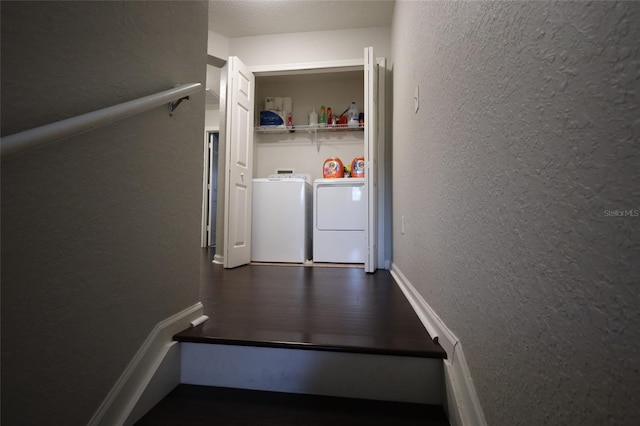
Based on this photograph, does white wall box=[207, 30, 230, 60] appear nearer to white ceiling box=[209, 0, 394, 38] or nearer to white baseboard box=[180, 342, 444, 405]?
white ceiling box=[209, 0, 394, 38]

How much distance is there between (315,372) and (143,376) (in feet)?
1.71

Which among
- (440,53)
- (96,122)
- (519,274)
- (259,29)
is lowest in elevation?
(519,274)

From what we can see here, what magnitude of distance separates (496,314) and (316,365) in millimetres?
587

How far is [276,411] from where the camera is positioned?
2.65 feet

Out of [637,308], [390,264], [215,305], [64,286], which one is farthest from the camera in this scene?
[390,264]

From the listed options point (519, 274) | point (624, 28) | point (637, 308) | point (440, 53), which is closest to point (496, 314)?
point (519, 274)

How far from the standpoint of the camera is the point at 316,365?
90 cm

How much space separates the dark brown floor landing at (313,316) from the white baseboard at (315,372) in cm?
3

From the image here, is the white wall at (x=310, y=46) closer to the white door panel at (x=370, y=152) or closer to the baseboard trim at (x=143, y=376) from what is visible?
the white door panel at (x=370, y=152)

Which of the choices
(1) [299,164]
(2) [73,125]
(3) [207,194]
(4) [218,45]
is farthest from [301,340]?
(3) [207,194]

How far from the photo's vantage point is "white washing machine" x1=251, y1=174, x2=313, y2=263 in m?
2.89

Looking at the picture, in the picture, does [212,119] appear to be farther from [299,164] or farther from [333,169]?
[333,169]

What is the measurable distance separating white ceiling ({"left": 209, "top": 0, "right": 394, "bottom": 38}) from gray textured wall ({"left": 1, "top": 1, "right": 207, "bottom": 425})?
202cm

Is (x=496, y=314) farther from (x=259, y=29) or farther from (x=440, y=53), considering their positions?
(x=259, y=29)
